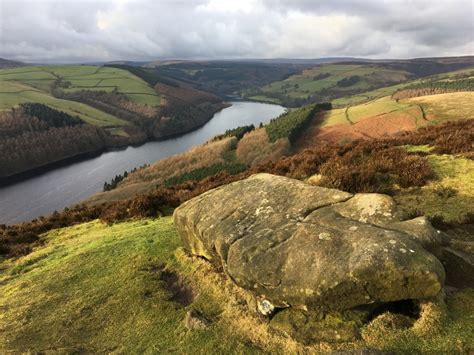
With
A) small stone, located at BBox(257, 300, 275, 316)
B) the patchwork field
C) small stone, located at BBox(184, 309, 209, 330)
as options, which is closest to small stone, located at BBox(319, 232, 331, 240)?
small stone, located at BBox(257, 300, 275, 316)

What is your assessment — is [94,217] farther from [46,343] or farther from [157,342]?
[157,342]

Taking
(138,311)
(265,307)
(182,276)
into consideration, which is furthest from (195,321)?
(182,276)

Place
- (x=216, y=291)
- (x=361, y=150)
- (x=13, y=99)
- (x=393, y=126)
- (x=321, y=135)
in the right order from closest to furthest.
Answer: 1. (x=216, y=291)
2. (x=361, y=150)
3. (x=393, y=126)
4. (x=321, y=135)
5. (x=13, y=99)

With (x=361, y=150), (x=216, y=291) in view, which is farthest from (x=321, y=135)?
(x=216, y=291)

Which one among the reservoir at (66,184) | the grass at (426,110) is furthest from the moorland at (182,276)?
the reservoir at (66,184)

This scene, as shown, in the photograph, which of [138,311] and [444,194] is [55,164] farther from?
[444,194]

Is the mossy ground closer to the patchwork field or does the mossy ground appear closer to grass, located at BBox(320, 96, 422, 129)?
the patchwork field
